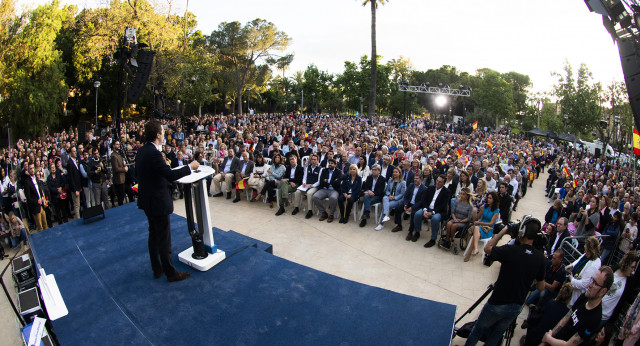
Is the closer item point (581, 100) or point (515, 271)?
point (515, 271)

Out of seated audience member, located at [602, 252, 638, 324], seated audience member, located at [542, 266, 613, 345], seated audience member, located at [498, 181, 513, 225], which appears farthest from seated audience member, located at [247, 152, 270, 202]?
seated audience member, located at [602, 252, 638, 324]

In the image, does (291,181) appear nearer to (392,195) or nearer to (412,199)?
(392,195)

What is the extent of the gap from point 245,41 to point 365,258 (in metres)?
35.6

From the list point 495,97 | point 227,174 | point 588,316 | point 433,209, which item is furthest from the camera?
point 495,97

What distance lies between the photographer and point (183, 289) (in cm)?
340

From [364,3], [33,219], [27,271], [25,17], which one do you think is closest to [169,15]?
[25,17]

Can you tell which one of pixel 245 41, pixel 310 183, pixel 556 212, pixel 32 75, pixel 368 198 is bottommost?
pixel 556 212

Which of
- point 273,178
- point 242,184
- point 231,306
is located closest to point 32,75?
point 242,184

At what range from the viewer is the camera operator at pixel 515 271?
263 cm

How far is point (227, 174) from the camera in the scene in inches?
332

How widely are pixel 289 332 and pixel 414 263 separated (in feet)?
9.62

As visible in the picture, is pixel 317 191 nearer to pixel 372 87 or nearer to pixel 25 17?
pixel 25 17

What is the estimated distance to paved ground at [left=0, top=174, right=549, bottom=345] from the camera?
4410 millimetres

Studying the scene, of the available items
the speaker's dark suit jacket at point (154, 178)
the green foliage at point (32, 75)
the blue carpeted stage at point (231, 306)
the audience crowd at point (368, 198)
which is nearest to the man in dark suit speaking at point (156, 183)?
the speaker's dark suit jacket at point (154, 178)
